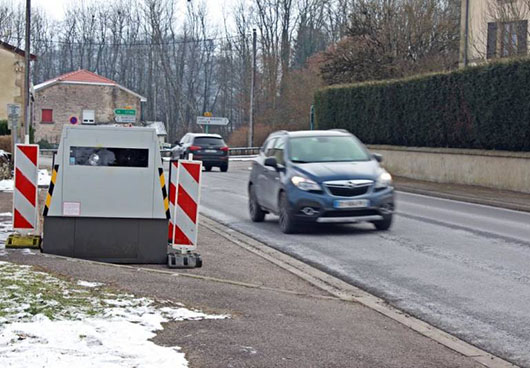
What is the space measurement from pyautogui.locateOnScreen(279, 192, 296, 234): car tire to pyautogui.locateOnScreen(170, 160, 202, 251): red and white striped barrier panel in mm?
4117

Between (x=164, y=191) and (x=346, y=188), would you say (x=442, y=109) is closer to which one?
(x=346, y=188)

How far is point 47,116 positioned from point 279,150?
73.3 meters

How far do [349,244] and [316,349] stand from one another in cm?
706

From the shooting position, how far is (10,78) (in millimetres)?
43812

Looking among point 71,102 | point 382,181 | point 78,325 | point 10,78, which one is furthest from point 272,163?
point 71,102

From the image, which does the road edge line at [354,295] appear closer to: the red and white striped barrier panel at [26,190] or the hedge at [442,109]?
the red and white striped barrier panel at [26,190]

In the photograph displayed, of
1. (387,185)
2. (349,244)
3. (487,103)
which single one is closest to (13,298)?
(349,244)

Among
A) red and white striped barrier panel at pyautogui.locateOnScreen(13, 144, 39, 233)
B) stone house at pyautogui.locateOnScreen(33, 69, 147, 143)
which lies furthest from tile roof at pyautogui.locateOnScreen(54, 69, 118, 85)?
red and white striped barrier panel at pyautogui.locateOnScreen(13, 144, 39, 233)

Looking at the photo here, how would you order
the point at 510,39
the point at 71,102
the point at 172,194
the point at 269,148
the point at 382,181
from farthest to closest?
the point at 71,102 → the point at 510,39 → the point at 269,148 → the point at 382,181 → the point at 172,194

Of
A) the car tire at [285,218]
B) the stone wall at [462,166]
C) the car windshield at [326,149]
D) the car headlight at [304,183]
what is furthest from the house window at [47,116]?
Answer: the car headlight at [304,183]

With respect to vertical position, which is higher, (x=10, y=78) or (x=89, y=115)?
(x=10, y=78)

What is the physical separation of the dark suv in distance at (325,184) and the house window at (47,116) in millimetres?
72911

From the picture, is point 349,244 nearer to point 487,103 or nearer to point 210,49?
point 487,103

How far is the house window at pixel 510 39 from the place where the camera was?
3097 centimetres
